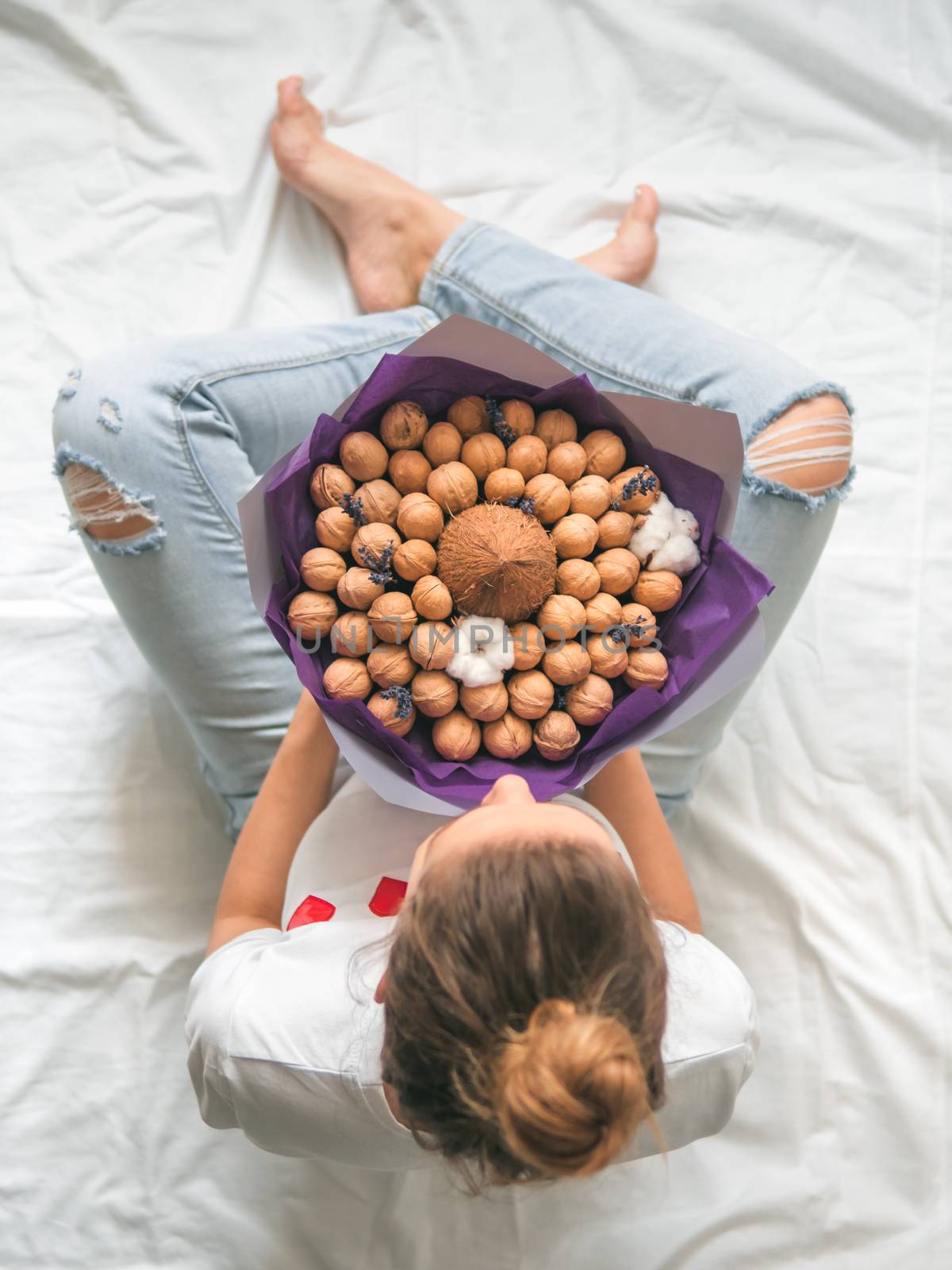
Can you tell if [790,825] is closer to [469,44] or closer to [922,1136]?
[922,1136]

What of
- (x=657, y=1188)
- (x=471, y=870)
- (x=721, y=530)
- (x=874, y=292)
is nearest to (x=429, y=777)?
(x=471, y=870)

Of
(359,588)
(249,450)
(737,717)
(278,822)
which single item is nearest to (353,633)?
(359,588)

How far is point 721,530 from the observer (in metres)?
0.55

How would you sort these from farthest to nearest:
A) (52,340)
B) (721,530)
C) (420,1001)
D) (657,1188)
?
1. (52,340)
2. (657,1188)
3. (721,530)
4. (420,1001)

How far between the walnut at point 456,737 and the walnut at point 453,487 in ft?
0.41

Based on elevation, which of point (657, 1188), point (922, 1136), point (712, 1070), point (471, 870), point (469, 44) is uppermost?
point (469, 44)

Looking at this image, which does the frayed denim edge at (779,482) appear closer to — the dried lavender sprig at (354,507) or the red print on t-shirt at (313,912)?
the dried lavender sprig at (354,507)

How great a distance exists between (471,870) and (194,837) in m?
0.50

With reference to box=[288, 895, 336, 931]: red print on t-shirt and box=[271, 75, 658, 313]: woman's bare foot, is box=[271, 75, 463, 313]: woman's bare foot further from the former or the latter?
box=[288, 895, 336, 931]: red print on t-shirt

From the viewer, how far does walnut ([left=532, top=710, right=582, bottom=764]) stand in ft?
1.72

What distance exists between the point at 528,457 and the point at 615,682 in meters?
0.15

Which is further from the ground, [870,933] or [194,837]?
[870,933]

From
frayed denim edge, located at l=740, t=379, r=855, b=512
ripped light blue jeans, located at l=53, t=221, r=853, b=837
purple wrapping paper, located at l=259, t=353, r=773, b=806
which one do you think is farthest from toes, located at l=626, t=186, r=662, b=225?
purple wrapping paper, located at l=259, t=353, r=773, b=806

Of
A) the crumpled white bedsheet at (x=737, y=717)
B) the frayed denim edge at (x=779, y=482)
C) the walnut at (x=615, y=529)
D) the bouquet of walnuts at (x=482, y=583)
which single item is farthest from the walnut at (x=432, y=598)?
the crumpled white bedsheet at (x=737, y=717)
